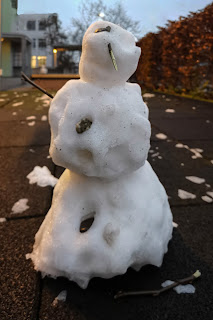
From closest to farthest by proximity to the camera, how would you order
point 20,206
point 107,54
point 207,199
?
point 107,54
point 20,206
point 207,199

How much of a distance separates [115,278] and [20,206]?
103 centimetres

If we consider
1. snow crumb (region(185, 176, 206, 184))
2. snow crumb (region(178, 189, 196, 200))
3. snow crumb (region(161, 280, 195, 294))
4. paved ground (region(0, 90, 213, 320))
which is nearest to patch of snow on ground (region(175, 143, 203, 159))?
paved ground (region(0, 90, 213, 320))

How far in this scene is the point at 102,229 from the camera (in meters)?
1.26

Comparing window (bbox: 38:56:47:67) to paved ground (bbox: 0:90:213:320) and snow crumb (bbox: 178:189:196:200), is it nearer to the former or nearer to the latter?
paved ground (bbox: 0:90:213:320)

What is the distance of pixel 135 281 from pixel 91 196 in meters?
0.46

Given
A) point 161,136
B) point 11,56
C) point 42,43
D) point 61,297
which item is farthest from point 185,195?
point 42,43

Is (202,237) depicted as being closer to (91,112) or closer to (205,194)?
(205,194)

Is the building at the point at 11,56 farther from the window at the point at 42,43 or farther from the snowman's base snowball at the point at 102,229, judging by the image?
the window at the point at 42,43

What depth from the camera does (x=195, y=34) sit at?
7.02 meters

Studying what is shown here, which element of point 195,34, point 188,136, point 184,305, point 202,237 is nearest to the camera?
point 184,305

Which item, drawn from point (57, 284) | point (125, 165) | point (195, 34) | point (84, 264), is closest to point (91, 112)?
point (125, 165)

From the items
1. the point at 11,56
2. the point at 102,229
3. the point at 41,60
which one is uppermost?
the point at 102,229

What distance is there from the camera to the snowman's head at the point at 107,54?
1.13m

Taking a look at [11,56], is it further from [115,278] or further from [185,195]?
[115,278]
